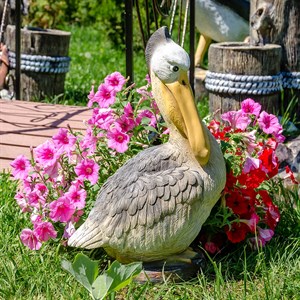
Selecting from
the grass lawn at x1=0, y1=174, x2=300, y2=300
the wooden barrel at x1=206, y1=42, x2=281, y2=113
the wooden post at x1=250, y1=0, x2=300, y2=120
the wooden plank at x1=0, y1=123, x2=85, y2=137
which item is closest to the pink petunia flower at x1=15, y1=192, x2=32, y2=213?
the grass lawn at x1=0, y1=174, x2=300, y2=300

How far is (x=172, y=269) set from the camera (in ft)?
10.2

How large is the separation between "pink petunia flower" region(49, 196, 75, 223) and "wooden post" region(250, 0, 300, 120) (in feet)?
8.07

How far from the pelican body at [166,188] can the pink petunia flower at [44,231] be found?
0.23 metres

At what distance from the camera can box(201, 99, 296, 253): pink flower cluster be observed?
331cm

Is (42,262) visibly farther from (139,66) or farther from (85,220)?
(139,66)

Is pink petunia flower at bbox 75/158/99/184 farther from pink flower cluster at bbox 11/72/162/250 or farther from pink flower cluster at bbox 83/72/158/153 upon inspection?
pink flower cluster at bbox 83/72/158/153

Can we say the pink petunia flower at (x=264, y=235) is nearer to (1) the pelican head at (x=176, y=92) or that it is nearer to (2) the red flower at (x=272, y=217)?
(2) the red flower at (x=272, y=217)

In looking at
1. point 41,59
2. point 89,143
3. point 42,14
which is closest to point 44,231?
point 89,143

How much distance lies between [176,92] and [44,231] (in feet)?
2.61

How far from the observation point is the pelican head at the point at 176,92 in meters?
2.94

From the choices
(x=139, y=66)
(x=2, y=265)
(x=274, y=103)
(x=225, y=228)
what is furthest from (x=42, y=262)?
(x=139, y=66)

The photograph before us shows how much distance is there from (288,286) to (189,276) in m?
0.39

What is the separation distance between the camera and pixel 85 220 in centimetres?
325

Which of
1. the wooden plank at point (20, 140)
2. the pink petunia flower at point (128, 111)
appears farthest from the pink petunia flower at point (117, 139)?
the wooden plank at point (20, 140)
